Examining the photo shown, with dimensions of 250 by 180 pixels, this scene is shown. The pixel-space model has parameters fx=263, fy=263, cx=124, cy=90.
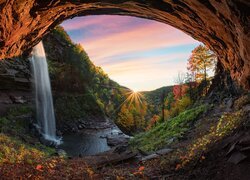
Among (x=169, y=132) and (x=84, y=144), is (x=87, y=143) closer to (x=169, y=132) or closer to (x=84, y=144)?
(x=84, y=144)

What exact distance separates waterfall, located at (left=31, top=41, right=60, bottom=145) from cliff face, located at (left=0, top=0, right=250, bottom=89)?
25.1m

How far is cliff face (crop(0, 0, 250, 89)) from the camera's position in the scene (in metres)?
6.41

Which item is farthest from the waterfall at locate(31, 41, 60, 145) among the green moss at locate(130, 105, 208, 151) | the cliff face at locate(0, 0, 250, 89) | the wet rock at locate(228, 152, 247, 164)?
the wet rock at locate(228, 152, 247, 164)

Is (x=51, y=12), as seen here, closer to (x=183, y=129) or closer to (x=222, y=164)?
(x=222, y=164)

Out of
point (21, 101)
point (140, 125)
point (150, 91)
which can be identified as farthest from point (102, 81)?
point (150, 91)

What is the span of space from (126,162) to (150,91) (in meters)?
139

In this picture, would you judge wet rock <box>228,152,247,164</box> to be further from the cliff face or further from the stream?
the stream

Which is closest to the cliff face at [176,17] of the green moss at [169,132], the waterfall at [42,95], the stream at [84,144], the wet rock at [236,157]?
the wet rock at [236,157]

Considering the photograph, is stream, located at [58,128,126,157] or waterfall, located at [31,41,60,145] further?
waterfall, located at [31,41,60,145]

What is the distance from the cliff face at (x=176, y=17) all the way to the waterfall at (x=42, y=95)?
82.4 feet

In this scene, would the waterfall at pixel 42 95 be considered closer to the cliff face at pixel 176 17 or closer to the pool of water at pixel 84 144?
the pool of water at pixel 84 144

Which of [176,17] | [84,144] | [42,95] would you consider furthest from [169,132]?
[42,95]

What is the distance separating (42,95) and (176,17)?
32086mm

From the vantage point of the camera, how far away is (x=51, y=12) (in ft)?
31.0
